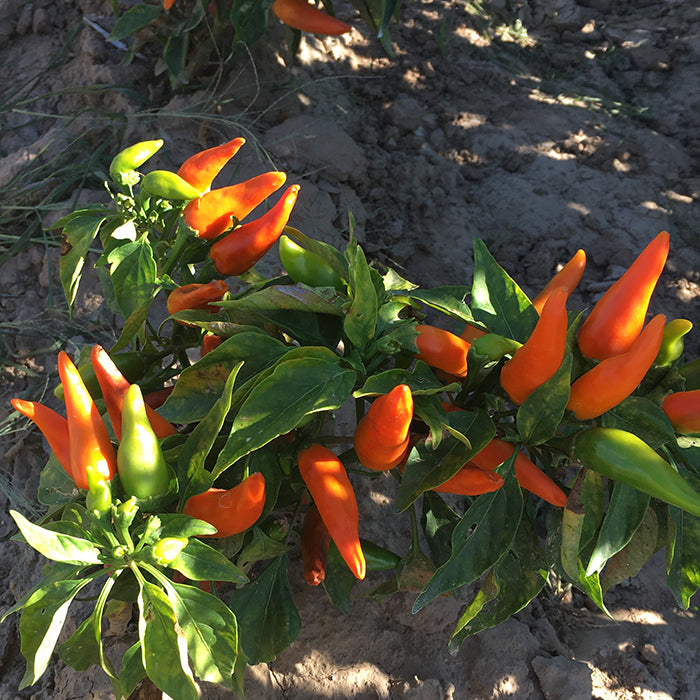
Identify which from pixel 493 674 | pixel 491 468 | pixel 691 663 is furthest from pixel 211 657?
pixel 691 663

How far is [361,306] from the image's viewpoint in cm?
121

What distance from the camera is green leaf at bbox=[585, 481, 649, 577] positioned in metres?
1.25

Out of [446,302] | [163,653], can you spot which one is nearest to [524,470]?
[446,302]

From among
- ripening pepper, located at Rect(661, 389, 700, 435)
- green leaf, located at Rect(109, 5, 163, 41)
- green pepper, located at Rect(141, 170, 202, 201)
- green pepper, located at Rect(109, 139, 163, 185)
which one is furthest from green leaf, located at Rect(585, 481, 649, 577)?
green leaf, located at Rect(109, 5, 163, 41)

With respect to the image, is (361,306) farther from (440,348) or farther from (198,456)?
(198,456)

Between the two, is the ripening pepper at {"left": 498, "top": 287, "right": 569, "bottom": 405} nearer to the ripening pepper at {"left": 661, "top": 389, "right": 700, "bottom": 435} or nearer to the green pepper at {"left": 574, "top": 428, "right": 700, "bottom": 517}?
the green pepper at {"left": 574, "top": 428, "right": 700, "bottom": 517}

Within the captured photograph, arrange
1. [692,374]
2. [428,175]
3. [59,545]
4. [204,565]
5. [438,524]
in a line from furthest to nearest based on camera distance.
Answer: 1. [428,175]
2. [438,524]
3. [692,374]
4. [204,565]
5. [59,545]

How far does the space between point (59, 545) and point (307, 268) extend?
0.65 meters

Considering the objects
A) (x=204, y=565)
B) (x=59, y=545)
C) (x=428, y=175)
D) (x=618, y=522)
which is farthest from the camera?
(x=428, y=175)

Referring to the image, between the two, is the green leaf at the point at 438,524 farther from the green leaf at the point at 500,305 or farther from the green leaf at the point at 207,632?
the green leaf at the point at 207,632

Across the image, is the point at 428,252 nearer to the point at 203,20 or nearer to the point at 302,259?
the point at 203,20

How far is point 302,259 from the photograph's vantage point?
1374 millimetres

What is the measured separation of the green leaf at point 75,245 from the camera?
1.53 metres

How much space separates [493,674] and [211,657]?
3.36 feet
